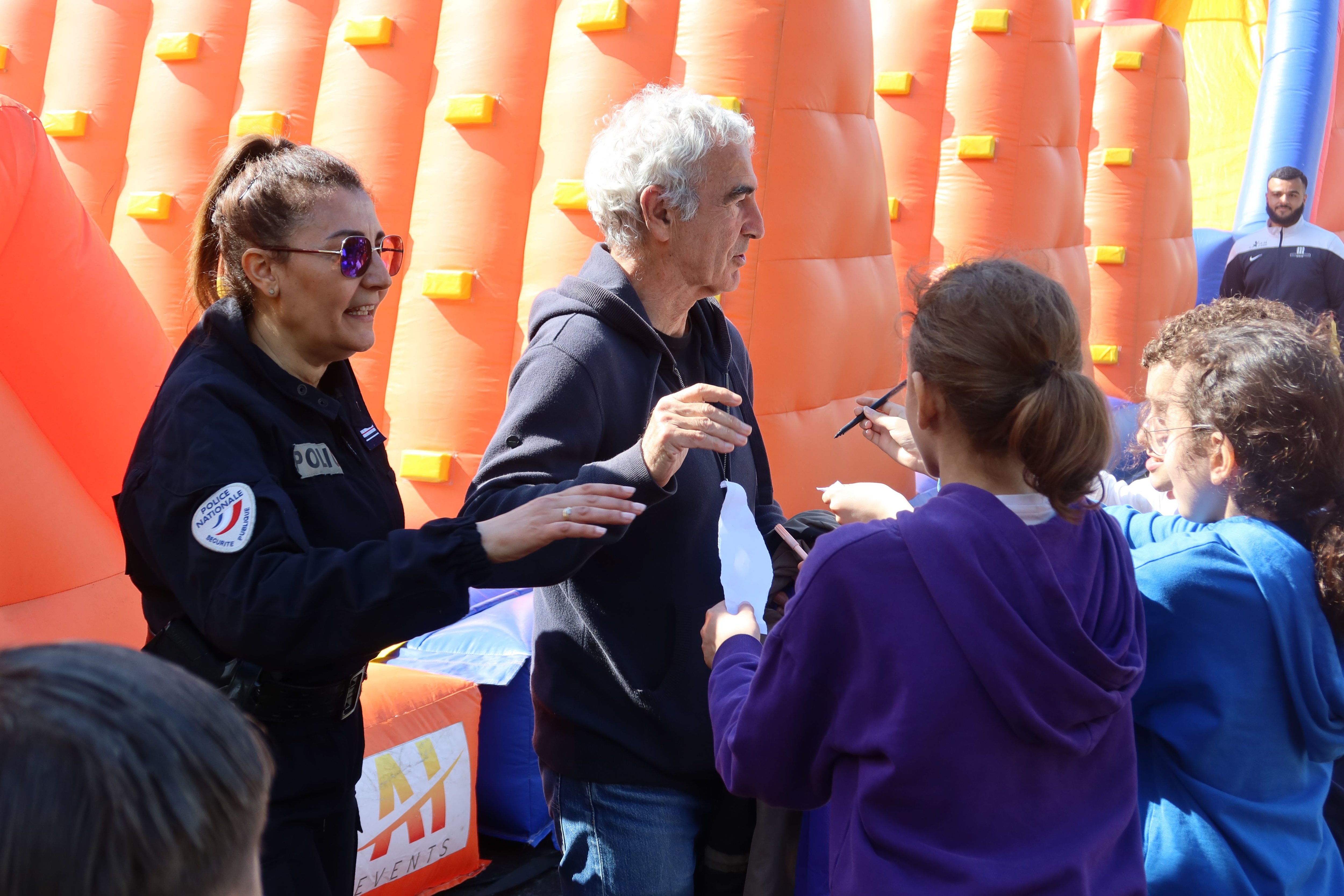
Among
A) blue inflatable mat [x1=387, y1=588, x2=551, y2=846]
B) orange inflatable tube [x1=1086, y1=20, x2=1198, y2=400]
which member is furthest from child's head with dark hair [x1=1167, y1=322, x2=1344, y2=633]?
orange inflatable tube [x1=1086, y1=20, x2=1198, y2=400]

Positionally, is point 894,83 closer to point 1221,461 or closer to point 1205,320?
point 1205,320

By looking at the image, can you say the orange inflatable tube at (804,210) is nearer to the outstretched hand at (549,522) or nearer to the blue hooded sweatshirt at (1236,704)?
the blue hooded sweatshirt at (1236,704)

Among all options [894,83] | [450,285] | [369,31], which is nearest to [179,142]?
[369,31]

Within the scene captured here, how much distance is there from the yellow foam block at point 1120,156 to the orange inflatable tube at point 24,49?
18.6ft

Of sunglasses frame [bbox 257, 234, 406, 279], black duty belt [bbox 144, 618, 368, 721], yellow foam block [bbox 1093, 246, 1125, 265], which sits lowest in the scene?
black duty belt [bbox 144, 618, 368, 721]

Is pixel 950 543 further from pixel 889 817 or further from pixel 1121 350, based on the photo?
pixel 1121 350

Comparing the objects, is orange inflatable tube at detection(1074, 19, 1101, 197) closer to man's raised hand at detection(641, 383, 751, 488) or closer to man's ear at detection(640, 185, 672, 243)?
man's ear at detection(640, 185, 672, 243)

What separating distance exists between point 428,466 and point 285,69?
1.81m

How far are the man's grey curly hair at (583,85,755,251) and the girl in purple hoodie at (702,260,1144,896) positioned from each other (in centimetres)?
65

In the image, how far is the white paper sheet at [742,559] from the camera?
1513 mm

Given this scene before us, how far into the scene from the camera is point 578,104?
370 cm

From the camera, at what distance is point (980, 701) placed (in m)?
1.13

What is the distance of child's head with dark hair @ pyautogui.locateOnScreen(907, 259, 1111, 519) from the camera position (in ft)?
3.94

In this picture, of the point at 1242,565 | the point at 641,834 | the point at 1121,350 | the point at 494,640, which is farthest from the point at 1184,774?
the point at 1121,350
